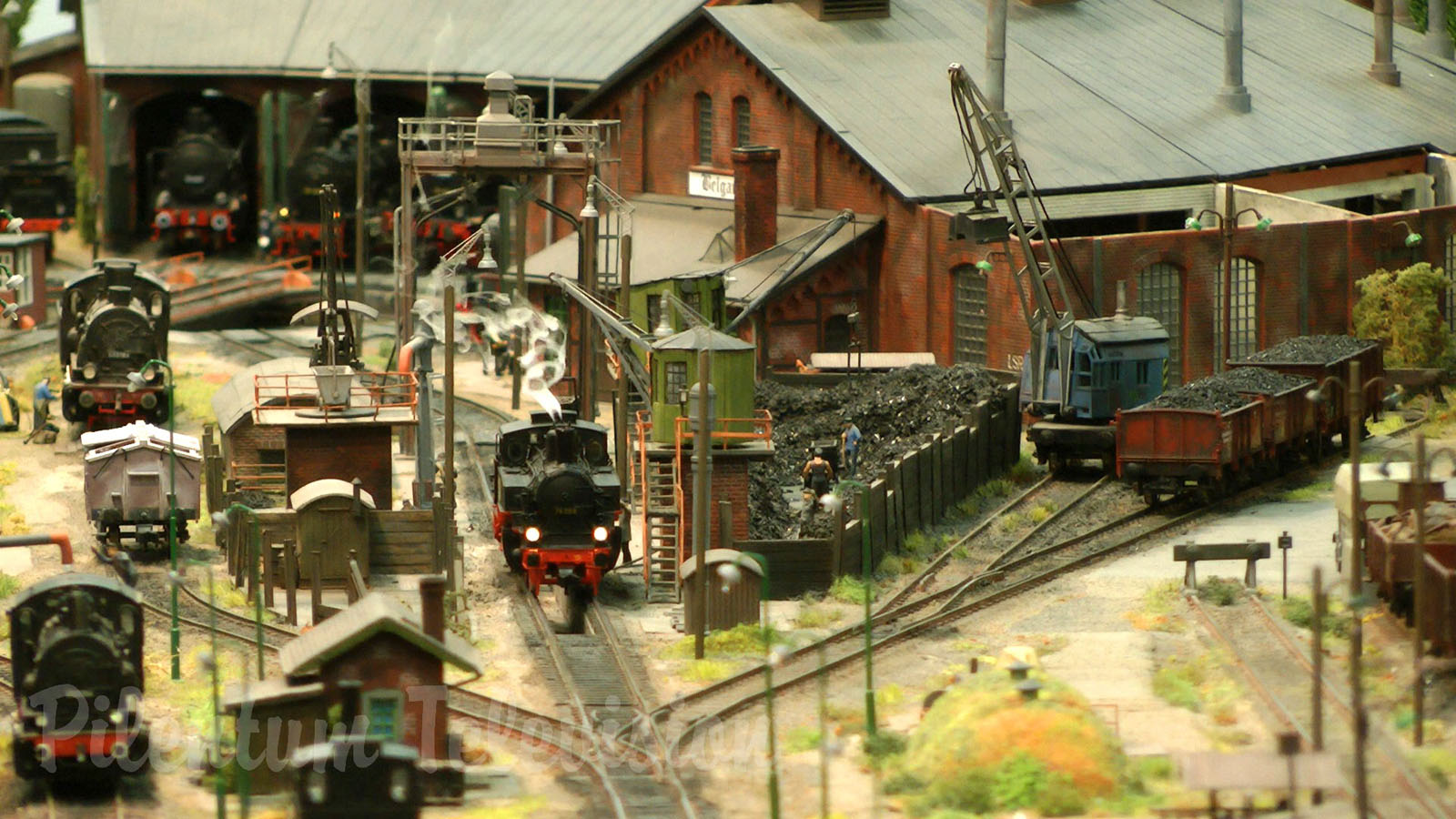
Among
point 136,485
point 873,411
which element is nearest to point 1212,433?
point 873,411

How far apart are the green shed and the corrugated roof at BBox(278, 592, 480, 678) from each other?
41.5 ft

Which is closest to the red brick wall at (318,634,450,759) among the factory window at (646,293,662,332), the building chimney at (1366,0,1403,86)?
the factory window at (646,293,662,332)

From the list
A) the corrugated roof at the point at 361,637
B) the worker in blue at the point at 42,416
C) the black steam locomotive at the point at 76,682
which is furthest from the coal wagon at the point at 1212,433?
the worker in blue at the point at 42,416

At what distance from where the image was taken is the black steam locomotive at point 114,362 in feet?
181

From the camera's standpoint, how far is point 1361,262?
58.0m

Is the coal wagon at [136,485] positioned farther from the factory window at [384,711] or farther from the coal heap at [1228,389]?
the coal heap at [1228,389]

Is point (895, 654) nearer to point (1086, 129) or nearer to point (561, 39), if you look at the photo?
point (1086, 129)

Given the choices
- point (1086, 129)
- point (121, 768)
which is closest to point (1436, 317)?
point (1086, 129)

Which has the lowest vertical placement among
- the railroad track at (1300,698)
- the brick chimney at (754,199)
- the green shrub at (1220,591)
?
the railroad track at (1300,698)

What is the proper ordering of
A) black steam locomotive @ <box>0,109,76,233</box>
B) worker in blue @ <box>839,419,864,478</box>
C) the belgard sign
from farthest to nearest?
black steam locomotive @ <box>0,109,76,233</box>
the belgard sign
worker in blue @ <box>839,419,864,478</box>

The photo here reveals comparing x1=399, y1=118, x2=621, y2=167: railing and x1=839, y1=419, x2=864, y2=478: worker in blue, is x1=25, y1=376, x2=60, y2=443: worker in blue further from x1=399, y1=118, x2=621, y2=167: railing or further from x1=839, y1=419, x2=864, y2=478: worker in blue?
x1=839, y1=419, x2=864, y2=478: worker in blue

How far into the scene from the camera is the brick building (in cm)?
5775

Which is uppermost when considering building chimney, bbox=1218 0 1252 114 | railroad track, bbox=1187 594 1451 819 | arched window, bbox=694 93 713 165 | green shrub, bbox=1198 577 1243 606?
building chimney, bbox=1218 0 1252 114

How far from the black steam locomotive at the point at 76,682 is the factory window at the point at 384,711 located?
3.27m
